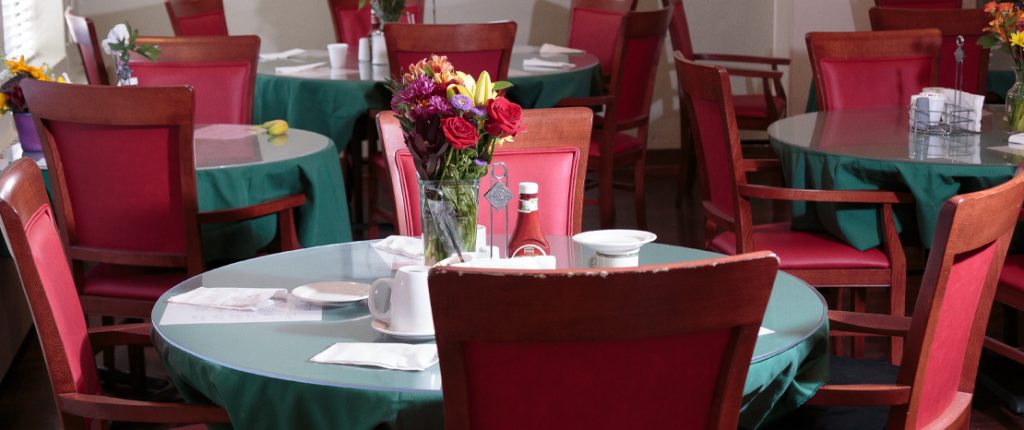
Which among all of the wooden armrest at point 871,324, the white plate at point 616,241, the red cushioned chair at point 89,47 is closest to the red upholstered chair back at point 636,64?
the red cushioned chair at point 89,47

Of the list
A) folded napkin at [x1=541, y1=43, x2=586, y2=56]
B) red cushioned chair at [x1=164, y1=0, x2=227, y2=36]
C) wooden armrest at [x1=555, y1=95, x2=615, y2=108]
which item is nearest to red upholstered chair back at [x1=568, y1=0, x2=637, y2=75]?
folded napkin at [x1=541, y1=43, x2=586, y2=56]

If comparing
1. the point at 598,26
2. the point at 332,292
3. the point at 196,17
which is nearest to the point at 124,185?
the point at 332,292

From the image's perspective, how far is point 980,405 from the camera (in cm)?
335

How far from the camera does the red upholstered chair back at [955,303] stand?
1758 mm

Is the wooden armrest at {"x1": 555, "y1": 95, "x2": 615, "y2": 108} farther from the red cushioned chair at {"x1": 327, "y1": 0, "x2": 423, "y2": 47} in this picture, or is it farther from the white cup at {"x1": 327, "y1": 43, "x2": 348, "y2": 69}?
the red cushioned chair at {"x1": 327, "y1": 0, "x2": 423, "y2": 47}

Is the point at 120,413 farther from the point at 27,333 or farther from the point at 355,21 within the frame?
the point at 355,21

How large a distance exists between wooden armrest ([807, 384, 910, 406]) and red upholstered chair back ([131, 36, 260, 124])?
2674 millimetres

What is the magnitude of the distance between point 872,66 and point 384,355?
116 inches

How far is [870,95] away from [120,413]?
10.0ft

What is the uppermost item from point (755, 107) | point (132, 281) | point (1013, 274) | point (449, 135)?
point (449, 135)

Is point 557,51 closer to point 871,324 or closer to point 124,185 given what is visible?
point 124,185

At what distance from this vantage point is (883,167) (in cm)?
319

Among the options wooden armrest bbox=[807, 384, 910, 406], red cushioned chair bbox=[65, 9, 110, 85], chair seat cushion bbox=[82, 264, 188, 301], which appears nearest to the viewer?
wooden armrest bbox=[807, 384, 910, 406]

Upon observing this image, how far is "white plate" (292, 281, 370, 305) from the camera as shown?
1.95 m
